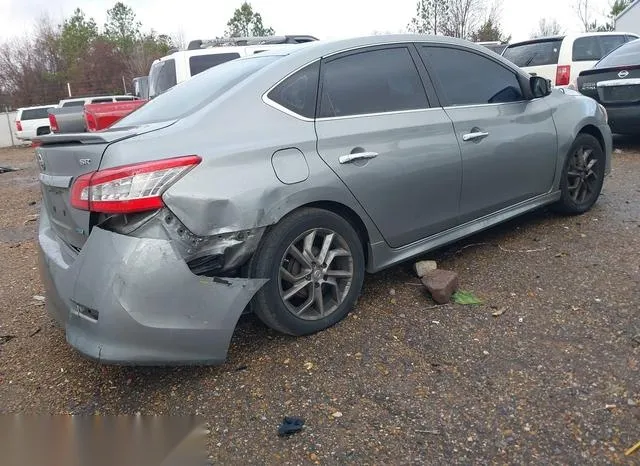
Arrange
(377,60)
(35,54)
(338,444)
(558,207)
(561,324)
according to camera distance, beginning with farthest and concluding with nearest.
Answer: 1. (35,54)
2. (558,207)
3. (377,60)
4. (561,324)
5. (338,444)

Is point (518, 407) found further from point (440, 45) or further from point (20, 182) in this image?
point (20, 182)

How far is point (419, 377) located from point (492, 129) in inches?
79.8

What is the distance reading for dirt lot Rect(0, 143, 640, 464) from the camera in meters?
2.28

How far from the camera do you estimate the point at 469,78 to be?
3990 millimetres

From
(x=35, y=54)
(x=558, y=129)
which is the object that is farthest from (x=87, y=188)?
(x=35, y=54)

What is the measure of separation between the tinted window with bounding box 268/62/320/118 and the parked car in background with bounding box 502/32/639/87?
8081 millimetres

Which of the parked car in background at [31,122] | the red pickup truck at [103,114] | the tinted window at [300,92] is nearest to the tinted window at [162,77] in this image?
the red pickup truck at [103,114]

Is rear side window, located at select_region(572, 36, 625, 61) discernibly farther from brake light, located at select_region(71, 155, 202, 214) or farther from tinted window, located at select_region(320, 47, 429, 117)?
brake light, located at select_region(71, 155, 202, 214)

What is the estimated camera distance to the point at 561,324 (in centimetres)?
311

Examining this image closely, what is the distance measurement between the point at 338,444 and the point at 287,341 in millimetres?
899

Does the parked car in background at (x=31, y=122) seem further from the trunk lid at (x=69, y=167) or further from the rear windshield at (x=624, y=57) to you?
the trunk lid at (x=69, y=167)

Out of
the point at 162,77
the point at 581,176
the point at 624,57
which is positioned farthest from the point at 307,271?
the point at 162,77

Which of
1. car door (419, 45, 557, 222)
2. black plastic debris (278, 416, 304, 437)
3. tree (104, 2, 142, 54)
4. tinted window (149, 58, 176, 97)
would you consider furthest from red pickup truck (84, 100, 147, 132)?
tree (104, 2, 142, 54)

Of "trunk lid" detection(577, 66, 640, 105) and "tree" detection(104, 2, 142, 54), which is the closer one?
"trunk lid" detection(577, 66, 640, 105)
